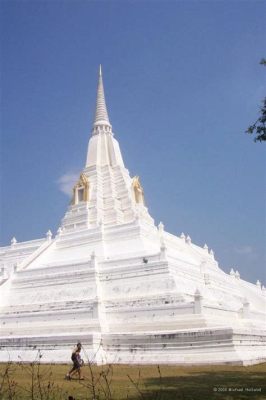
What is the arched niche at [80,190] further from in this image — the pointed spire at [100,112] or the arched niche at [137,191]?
the pointed spire at [100,112]

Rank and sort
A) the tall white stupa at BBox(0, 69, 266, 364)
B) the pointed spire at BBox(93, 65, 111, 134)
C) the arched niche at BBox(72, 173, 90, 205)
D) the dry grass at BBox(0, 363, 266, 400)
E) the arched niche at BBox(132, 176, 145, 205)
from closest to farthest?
the dry grass at BBox(0, 363, 266, 400), the tall white stupa at BBox(0, 69, 266, 364), the arched niche at BBox(72, 173, 90, 205), the arched niche at BBox(132, 176, 145, 205), the pointed spire at BBox(93, 65, 111, 134)

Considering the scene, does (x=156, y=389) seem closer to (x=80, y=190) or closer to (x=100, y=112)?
(x=80, y=190)

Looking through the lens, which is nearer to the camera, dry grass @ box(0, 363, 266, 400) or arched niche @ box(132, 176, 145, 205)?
dry grass @ box(0, 363, 266, 400)

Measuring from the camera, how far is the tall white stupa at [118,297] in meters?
20.4

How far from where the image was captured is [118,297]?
1026 inches

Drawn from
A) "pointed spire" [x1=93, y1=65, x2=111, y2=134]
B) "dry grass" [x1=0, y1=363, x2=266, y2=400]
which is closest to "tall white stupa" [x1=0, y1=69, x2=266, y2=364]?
"dry grass" [x1=0, y1=363, x2=266, y2=400]

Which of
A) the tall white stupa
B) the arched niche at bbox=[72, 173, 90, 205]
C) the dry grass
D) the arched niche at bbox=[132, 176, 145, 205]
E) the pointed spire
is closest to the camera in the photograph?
the dry grass

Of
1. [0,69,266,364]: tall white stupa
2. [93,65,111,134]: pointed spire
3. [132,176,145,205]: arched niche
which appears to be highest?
[93,65,111,134]: pointed spire

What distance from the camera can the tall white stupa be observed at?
2042 centimetres

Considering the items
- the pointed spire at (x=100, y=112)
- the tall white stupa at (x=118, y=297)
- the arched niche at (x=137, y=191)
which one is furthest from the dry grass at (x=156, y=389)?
the pointed spire at (x=100, y=112)

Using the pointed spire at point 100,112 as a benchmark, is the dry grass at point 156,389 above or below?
below

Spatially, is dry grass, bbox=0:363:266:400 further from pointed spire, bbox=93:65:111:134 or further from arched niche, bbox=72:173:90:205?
pointed spire, bbox=93:65:111:134

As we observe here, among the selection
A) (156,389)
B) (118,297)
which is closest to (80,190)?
(118,297)

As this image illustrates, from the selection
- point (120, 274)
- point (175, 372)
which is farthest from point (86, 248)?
point (175, 372)
